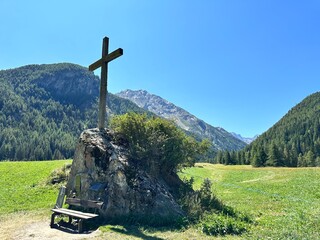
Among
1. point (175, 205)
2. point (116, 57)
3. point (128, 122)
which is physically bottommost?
point (175, 205)

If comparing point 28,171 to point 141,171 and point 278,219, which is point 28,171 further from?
point 278,219

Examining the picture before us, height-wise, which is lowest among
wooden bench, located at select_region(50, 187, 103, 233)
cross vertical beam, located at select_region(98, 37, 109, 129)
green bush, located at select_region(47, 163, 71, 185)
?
wooden bench, located at select_region(50, 187, 103, 233)

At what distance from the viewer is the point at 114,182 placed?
Result: 1397cm

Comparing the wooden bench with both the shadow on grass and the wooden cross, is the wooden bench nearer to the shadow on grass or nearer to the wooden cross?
the shadow on grass

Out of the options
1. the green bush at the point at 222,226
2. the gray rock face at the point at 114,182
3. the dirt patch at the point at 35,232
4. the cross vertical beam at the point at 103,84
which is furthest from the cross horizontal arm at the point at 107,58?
the green bush at the point at 222,226

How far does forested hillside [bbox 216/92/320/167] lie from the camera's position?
254ft

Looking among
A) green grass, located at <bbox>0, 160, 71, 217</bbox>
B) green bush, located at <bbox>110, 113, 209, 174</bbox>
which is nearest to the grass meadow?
green grass, located at <bbox>0, 160, 71, 217</bbox>

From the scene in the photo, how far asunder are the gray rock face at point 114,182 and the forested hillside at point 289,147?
67411 millimetres

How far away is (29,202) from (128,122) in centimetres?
863

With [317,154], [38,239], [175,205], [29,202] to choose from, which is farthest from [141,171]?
[317,154]

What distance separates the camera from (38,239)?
1090 centimetres

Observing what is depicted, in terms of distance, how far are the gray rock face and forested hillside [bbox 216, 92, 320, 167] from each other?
6741cm

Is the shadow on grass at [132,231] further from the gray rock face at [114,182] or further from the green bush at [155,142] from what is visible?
the green bush at [155,142]

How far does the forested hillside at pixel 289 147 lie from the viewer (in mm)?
77562
